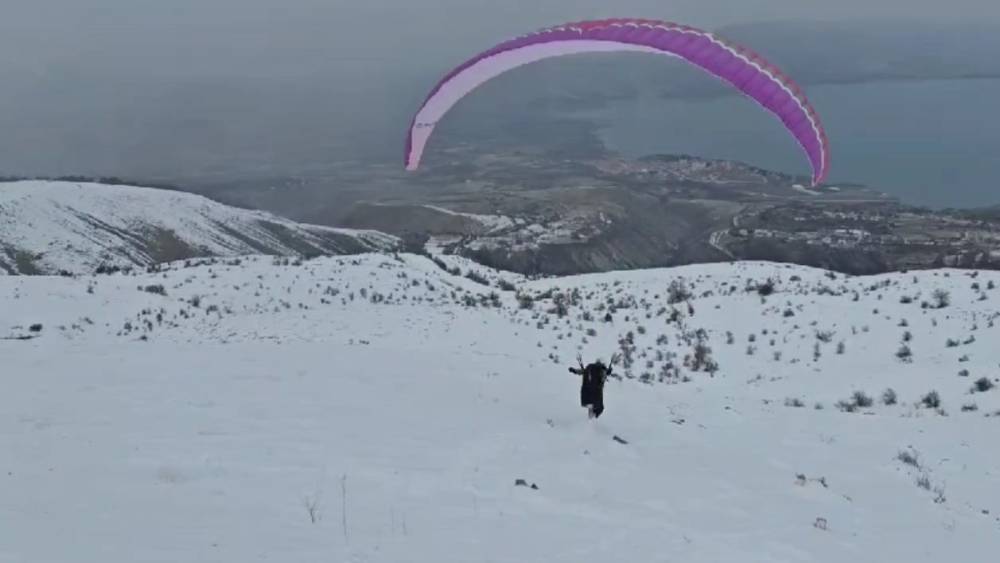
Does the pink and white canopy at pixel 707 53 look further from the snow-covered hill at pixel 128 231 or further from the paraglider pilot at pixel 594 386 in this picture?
the snow-covered hill at pixel 128 231

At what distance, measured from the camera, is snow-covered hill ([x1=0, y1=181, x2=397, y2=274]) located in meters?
67.1

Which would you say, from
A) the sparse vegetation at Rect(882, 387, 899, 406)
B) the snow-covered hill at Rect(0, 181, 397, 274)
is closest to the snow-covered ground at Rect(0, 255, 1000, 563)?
the sparse vegetation at Rect(882, 387, 899, 406)

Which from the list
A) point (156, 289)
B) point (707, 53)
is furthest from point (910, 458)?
point (156, 289)

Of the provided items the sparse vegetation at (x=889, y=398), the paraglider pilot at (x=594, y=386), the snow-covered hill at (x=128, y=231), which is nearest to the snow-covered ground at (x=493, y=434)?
the sparse vegetation at (x=889, y=398)

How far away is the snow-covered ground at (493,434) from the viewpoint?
6758 millimetres

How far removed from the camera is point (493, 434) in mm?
10812

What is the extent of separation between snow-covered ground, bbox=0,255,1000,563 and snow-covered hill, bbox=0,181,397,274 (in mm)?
46743

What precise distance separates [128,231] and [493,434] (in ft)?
244

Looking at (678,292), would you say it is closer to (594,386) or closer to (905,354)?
(905,354)

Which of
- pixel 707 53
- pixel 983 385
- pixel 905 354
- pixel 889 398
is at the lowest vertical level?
pixel 889 398

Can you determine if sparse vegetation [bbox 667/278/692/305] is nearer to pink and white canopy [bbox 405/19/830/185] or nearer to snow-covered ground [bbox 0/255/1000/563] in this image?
snow-covered ground [bbox 0/255/1000/563]

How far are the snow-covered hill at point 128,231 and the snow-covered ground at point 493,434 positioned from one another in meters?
46.7

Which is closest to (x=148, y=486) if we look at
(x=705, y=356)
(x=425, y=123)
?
(x=425, y=123)

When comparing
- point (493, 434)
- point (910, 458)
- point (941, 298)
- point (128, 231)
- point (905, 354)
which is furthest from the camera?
point (128, 231)
